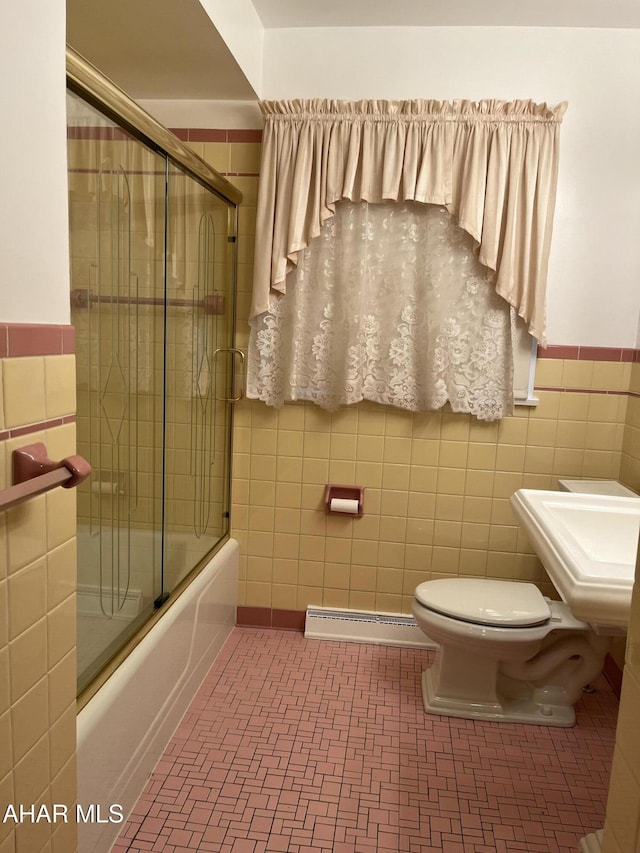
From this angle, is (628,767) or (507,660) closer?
(628,767)

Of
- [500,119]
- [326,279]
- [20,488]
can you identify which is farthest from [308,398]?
[20,488]

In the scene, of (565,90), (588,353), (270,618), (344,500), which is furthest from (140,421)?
(565,90)

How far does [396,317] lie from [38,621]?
5.98ft

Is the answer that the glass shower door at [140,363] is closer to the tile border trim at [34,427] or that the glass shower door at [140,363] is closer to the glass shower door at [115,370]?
the glass shower door at [115,370]

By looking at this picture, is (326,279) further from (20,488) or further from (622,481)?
(20,488)

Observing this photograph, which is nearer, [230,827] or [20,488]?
[20,488]

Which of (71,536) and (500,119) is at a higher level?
(500,119)

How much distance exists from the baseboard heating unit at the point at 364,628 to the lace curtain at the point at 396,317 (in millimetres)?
929

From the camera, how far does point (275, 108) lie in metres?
2.49

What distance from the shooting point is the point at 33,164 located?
42.0 inches

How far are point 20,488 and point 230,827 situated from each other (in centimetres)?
126

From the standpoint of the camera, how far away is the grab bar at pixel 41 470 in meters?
1.01

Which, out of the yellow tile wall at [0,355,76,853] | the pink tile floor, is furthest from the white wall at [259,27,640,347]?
the yellow tile wall at [0,355,76,853]

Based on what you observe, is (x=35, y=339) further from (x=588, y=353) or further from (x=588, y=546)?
(x=588, y=353)
